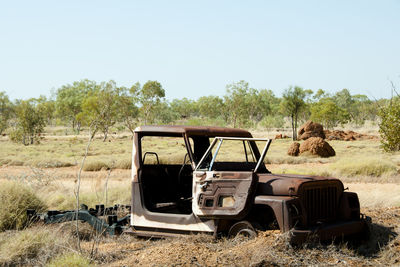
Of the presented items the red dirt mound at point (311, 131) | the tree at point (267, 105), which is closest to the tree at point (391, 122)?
the red dirt mound at point (311, 131)

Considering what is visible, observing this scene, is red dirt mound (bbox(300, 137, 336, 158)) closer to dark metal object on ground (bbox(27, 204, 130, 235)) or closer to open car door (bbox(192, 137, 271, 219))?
dark metal object on ground (bbox(27, 204, 130, 235))

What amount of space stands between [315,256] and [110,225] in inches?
136

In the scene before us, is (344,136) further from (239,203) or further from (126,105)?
(239,203)

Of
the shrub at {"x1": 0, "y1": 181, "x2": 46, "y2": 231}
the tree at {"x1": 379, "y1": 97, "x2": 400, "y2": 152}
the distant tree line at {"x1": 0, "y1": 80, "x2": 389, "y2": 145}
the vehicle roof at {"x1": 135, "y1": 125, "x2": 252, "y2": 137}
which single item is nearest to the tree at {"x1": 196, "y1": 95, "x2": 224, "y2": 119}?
the distant tree line at {"x1": 0, "y1": 80, "x2": 389, "y2": 145}

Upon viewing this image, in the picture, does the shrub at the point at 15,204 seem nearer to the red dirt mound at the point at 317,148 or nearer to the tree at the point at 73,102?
the red dirt mound at the point at 317,148

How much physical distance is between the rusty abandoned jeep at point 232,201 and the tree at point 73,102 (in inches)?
2867

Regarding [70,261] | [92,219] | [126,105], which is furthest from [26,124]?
[70,261]

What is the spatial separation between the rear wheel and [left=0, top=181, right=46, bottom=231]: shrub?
14.4ft

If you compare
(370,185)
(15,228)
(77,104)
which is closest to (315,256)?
(15,228)

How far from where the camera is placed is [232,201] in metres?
5.92

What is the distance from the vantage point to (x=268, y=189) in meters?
5.93

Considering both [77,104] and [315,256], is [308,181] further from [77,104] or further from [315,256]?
[77,104]

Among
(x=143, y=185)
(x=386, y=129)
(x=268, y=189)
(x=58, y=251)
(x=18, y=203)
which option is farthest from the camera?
(x=386, y=129)

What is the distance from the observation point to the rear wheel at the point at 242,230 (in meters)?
5.78
